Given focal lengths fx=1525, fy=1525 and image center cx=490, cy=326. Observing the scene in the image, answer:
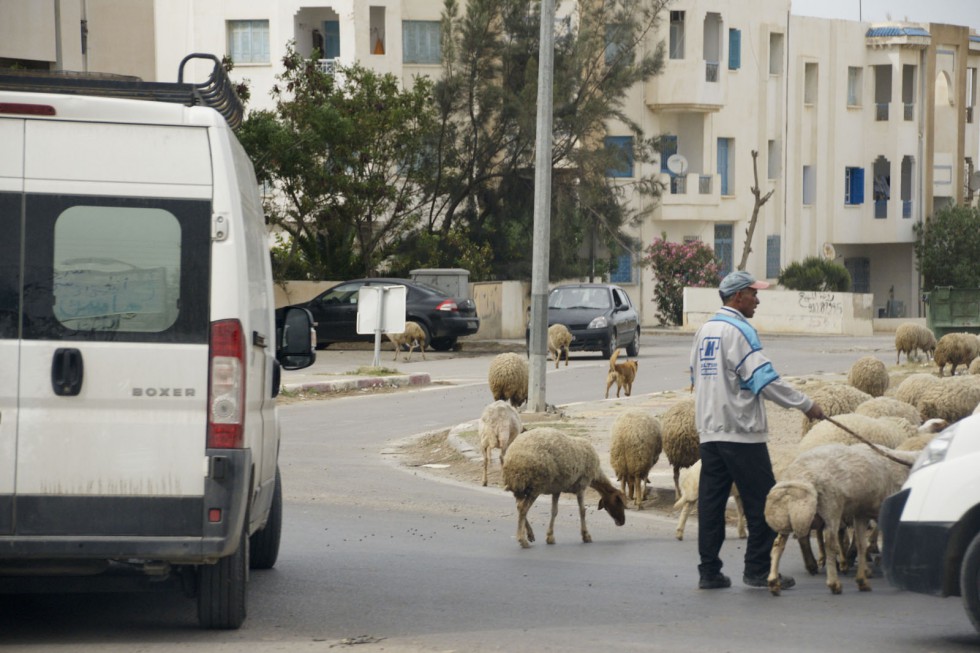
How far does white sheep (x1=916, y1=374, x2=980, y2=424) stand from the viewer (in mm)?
14922

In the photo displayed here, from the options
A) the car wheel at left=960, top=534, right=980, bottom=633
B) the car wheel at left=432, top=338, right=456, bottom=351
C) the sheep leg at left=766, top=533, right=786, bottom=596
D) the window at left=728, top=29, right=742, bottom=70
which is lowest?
the sheep leg at left=766, top=533, right=786, bottom=596

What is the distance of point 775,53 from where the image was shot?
59281 mm

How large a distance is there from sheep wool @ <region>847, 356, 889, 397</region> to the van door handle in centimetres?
1342

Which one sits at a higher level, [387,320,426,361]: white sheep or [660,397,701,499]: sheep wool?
[387,320,426,361]: white sheep

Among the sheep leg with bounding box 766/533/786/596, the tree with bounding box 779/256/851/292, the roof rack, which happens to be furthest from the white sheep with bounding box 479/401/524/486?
the tree with bounding box 779/256/851/292

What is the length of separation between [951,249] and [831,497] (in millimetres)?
55329

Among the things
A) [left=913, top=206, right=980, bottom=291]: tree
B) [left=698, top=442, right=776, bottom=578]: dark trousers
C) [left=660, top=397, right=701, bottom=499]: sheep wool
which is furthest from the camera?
[left=913, top=206, right=980, bottom=291]: tree

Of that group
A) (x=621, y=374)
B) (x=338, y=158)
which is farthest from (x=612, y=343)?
(x=338, y=158)

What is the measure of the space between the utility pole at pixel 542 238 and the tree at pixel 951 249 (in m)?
44.1

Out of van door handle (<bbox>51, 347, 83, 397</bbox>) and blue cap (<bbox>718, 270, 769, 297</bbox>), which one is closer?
van door handle (<bbox>51, 347, 83, 397</bbox>)

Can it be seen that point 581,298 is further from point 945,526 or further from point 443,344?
point 945,526

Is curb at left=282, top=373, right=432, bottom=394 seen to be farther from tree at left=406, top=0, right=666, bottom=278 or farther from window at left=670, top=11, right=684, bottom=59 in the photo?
window at left=670, top=11, right=684, bottom=59

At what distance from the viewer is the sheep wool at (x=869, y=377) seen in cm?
1880

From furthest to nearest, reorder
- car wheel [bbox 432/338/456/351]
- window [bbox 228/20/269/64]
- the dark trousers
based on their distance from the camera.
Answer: window [bbox 228/20/269/64] → car wheel [bbox 432/338/456/351] → the dark trousers
